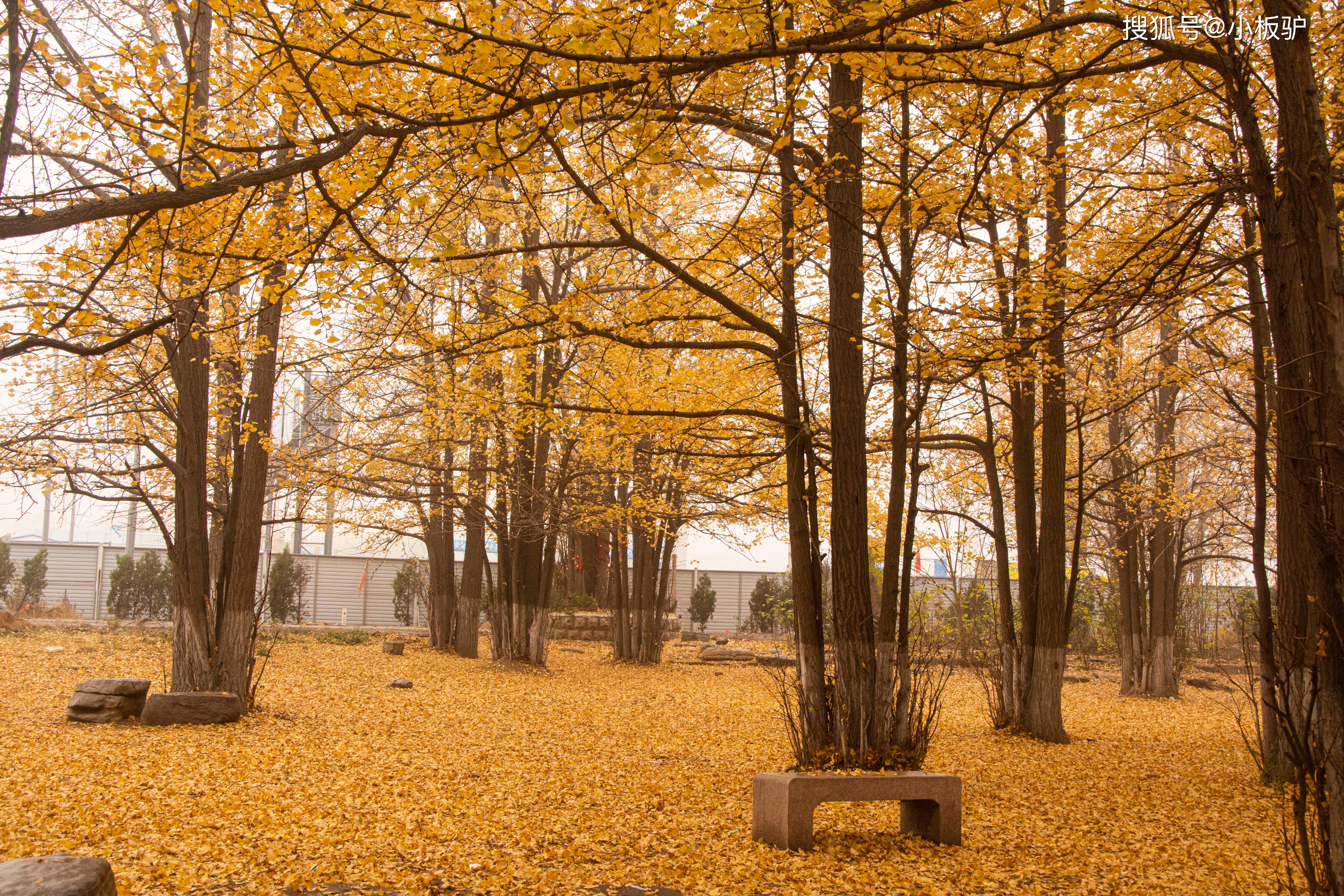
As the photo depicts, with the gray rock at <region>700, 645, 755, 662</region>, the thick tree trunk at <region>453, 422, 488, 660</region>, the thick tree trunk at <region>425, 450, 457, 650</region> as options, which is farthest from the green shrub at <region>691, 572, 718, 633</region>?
the thick tree trunk at <region>453, 422, 488, 660</region>

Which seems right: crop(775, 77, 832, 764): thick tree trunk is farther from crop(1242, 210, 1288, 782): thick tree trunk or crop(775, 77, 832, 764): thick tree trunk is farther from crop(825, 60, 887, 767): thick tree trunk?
crop(1242, 210, 1288, 782): thick tree trunk

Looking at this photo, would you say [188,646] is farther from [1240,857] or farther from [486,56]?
[1240,857]

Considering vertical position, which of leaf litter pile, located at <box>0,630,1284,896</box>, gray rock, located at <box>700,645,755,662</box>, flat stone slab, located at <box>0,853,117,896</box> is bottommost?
gray rock, located at <box>700,645,755,662</box>

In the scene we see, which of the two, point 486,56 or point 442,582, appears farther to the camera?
point 442,582

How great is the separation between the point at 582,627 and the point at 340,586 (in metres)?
7.98

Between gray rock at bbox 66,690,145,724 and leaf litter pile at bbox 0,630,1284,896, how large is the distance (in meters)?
0.13

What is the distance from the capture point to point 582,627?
719 inches

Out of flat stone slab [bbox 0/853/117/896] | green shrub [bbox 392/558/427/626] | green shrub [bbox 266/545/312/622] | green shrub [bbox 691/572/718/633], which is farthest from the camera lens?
green shrub [bbox 691/572/718/633]

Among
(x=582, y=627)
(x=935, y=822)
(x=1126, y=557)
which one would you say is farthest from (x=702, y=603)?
(x=935, y=822)

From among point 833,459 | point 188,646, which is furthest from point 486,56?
point 188,646

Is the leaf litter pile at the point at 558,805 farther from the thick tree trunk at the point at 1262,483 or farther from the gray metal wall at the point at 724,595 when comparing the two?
the gray metal wall at the point at 724,595

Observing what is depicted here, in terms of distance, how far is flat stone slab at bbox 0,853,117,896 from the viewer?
2.62 meters

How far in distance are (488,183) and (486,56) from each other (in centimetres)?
847

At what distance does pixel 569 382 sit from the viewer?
10.6 meters
